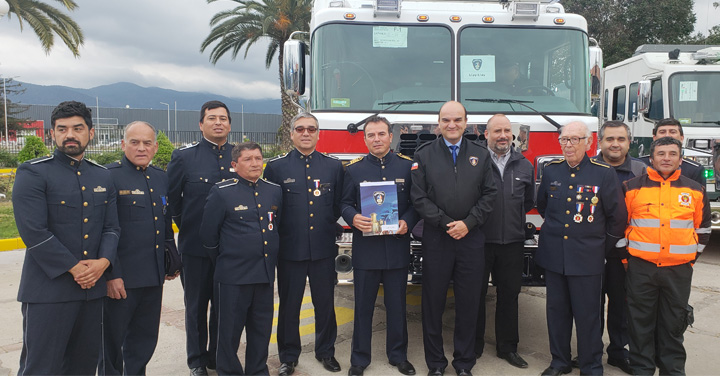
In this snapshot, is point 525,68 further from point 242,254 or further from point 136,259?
point 136,259

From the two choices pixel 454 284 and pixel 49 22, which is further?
pixel 49 22

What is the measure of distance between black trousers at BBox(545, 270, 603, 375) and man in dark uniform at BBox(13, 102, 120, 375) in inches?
121

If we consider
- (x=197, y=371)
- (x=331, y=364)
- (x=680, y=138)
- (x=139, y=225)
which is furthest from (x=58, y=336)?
(x=680, y=138)

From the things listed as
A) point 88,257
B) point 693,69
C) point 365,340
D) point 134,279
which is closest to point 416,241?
point 365,340

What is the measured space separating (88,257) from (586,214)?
3266mm

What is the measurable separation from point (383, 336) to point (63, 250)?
2.85m

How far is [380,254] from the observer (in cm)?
404

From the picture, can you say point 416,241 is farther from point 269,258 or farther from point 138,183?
point 138,183

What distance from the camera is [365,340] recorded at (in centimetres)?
409

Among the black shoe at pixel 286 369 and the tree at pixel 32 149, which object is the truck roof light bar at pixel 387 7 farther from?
the tree at pixel 32 149

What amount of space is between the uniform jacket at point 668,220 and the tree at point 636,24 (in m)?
20.8

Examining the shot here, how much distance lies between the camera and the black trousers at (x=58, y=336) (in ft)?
9.68

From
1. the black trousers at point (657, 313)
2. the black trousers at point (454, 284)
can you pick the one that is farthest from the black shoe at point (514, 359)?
the black trousers at point (657, 313)

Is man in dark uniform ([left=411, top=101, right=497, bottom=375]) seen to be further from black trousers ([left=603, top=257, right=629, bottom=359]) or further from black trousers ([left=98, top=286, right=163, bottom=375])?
black trousers ([left=98, top=286, right=163, bottom=375])
